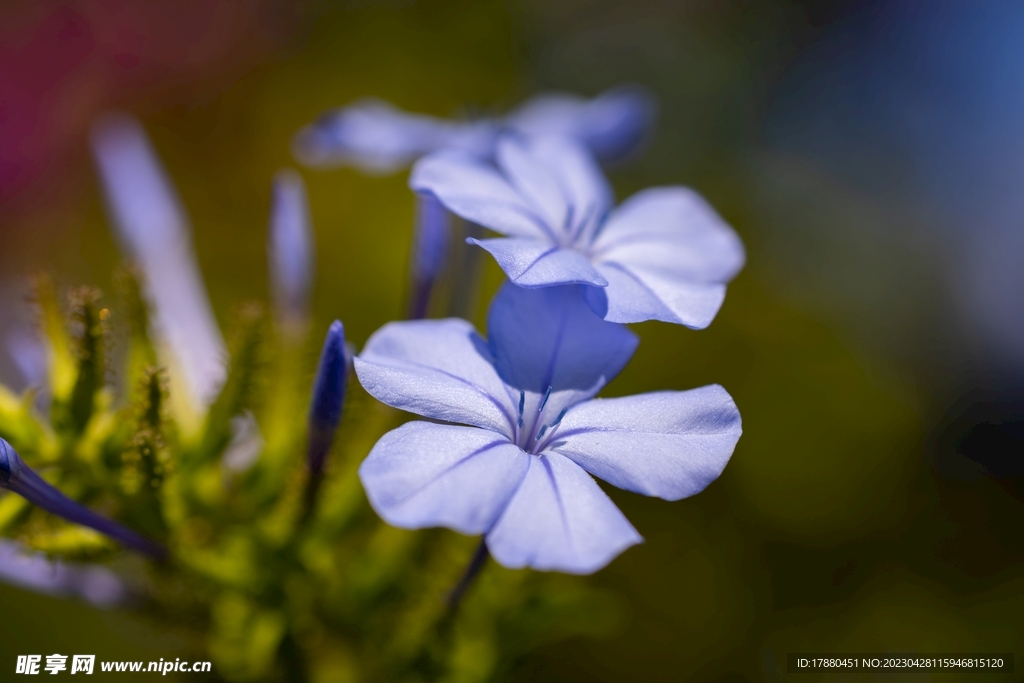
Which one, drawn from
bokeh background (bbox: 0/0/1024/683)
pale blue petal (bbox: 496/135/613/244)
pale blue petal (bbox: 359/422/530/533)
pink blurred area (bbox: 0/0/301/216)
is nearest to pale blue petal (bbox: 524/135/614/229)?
pale blue petal (bbox: 496/135/613/244)

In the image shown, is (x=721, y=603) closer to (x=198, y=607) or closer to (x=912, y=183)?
(x=198, y=607)

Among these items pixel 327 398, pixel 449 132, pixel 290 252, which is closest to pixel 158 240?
pixel 290 252

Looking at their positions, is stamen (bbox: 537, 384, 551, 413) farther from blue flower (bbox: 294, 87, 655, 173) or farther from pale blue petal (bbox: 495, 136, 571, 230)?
blue flower (bbox: 294, 87, 655, 173)

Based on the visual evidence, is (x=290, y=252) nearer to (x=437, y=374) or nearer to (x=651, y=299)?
(x=437, y=374)

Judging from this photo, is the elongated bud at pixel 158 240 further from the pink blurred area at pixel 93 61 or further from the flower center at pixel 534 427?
the pink blurred area at pixel 93 61

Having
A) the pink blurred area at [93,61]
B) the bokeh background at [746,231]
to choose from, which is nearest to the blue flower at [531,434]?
the bokeh background at [746,231]

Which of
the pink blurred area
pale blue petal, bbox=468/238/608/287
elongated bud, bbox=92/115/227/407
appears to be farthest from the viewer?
the pink blurred area
